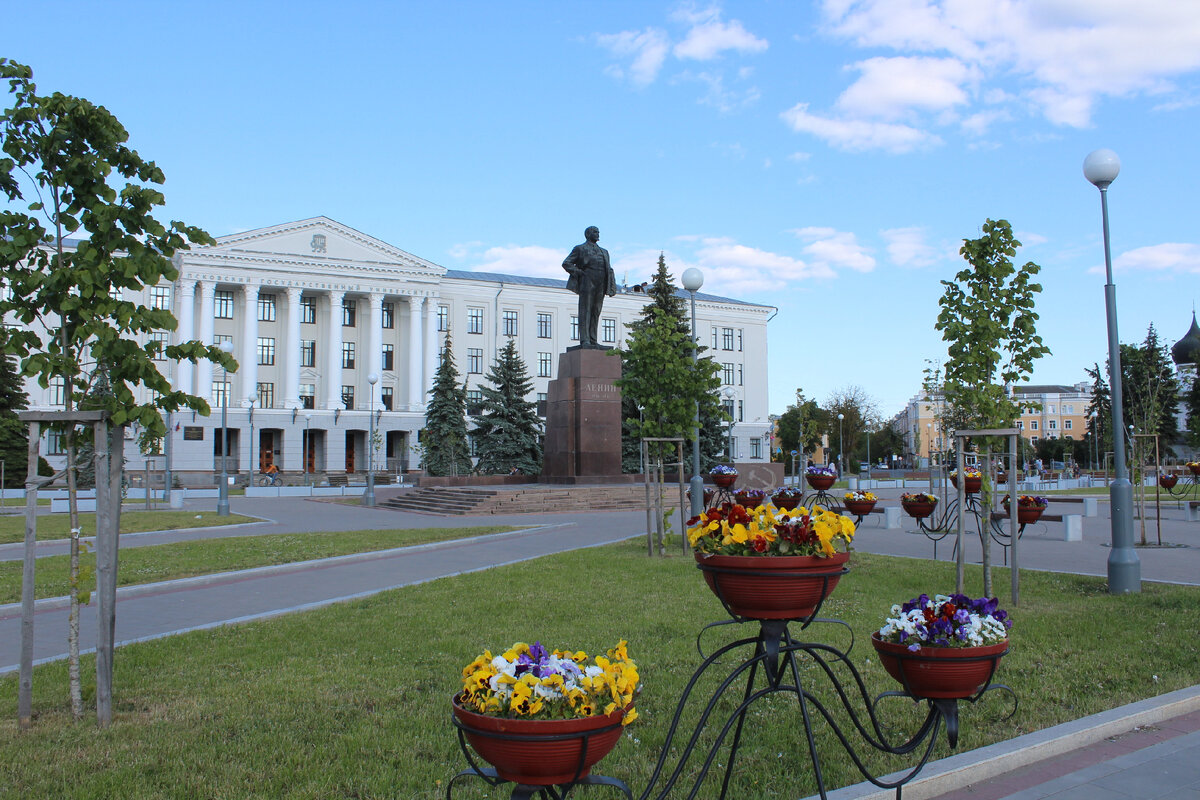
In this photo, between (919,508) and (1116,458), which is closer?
(1116,458)

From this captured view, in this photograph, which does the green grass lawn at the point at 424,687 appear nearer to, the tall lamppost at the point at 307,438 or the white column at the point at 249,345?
the tall lamppost at the point at 307,438

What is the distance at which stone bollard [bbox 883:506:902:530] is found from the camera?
766 inches

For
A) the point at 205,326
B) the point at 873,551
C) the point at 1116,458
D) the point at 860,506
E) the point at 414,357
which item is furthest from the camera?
the point at 414,357

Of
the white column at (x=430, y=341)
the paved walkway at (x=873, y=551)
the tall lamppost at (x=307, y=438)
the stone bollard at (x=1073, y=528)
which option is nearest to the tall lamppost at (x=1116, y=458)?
the paved walkway at (x=873, y=551)

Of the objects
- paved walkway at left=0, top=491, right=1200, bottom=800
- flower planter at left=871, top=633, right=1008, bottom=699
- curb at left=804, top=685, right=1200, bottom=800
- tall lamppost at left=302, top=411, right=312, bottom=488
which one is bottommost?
paved walkway at left=0, top=491, right=1200, bottom=800

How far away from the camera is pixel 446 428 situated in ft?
172

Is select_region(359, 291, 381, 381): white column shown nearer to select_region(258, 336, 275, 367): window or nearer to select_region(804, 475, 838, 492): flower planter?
select_region(258, 336, 275, 367): window

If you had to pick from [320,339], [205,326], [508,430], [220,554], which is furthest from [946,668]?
[320,339]

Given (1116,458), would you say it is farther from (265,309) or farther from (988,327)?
(265,309)

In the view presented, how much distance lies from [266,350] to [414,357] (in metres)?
9.63

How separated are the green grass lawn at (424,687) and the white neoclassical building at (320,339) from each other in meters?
48.1

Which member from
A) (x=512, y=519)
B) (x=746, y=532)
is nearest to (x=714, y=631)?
(x=746, y=532)

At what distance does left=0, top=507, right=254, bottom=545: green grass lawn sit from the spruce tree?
2322 centimetres

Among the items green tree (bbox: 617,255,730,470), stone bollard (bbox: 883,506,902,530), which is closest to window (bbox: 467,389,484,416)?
stone bollard (bbox: 883,506,902,530)
